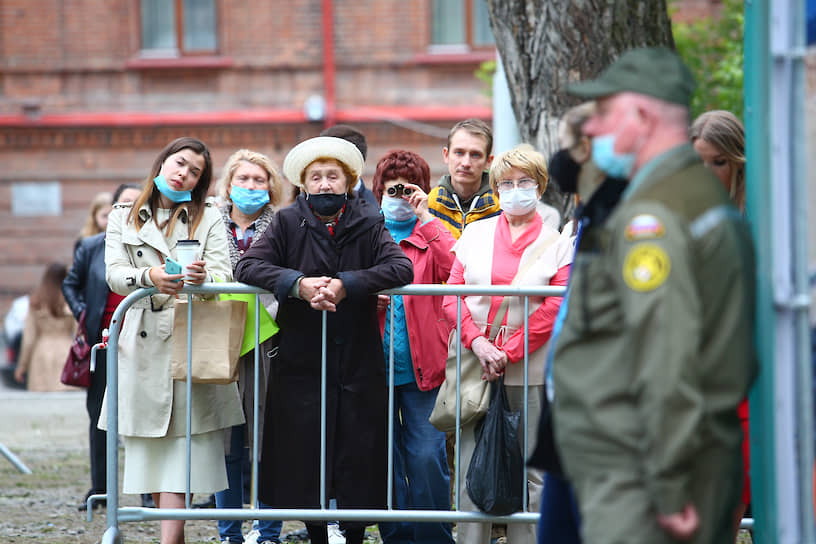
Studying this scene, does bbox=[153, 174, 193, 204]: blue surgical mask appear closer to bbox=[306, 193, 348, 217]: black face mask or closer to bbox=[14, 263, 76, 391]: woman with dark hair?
bbox=[306, 193, 348, 217]: black face mask

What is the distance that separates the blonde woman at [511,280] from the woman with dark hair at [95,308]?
2.48m

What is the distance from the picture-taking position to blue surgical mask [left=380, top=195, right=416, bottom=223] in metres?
5.28

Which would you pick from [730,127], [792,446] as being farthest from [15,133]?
[792,446]

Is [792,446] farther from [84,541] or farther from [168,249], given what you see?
[84,541]

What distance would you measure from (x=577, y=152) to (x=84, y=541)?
3.92m

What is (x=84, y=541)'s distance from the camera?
5.86 meters

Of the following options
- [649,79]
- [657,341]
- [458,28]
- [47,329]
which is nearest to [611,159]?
[649,79]

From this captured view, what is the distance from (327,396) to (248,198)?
4.63 ft

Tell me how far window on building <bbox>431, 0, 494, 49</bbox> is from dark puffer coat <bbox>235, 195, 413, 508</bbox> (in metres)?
11.9

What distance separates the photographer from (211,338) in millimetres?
4746

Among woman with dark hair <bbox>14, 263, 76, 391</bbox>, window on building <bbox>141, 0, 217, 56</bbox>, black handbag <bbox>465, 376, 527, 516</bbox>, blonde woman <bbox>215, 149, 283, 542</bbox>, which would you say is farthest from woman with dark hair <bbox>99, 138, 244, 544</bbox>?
window on building <bbox>141, 0, 217, 56</bbox>

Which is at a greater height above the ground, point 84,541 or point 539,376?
point 539,376

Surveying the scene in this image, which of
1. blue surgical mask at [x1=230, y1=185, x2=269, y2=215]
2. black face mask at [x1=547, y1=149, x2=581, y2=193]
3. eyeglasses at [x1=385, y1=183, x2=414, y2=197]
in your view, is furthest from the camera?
blue surgical mask at [x1=230, y1=185, x2=269, y2=215]

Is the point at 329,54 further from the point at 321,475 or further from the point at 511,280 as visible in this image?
the point at 321,475
